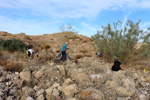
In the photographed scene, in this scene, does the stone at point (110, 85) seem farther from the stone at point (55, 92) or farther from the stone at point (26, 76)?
the stone at point (26, 76)

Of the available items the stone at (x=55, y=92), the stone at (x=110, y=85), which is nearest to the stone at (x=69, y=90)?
the stone at (x=55, y=92)

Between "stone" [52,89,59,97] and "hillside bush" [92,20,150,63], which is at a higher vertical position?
"hillside bush" [92,20,150,63]

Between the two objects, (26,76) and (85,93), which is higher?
(26,76)

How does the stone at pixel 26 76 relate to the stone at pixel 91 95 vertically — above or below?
above

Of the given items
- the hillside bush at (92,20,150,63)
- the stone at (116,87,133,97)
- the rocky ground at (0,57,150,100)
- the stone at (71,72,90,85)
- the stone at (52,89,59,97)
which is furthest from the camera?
the hillside bush at (92,20,150,63)

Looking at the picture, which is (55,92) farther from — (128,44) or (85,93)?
(128,44)

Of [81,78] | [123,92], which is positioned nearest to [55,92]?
[81,78]

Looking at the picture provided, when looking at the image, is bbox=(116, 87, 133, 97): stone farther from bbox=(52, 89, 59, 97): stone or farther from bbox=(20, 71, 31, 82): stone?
bbox=(20, 71, 31, 82): stone

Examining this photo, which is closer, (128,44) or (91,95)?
(91,95)

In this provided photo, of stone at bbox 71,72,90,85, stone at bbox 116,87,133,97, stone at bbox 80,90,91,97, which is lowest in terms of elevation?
stone at bbox 116,87,133,97

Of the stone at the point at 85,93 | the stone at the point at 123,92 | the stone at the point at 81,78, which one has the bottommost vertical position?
the stone at the point at 123,92

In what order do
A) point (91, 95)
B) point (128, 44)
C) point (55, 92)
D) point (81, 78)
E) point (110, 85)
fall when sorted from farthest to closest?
point (128, 44) < point (81, 78) < point (110, 85) < point (55, 92) < point (91, 95)

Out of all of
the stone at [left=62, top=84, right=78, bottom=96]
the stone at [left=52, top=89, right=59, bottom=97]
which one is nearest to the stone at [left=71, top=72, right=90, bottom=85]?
the stone at [left=62, top=84, right=78, bottom=96]

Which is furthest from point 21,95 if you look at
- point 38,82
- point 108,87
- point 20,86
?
point 108,87
